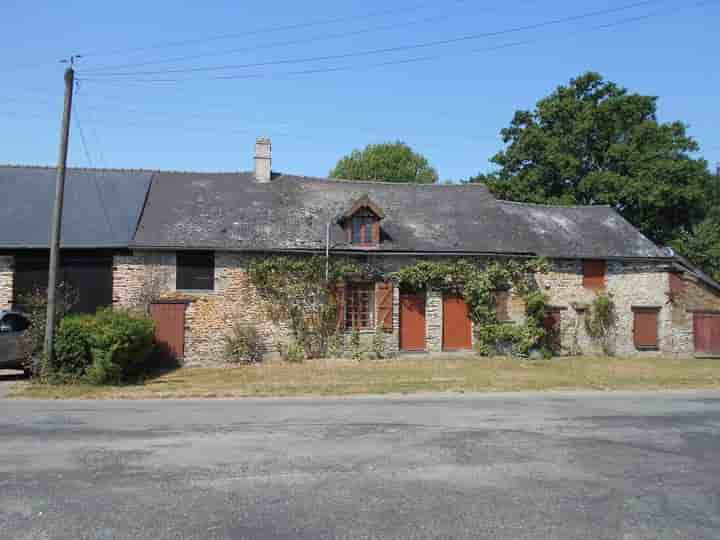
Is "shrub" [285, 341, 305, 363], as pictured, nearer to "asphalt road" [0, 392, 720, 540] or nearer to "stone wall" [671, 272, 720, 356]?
"asphalt road" [0, 392, 720, 540]

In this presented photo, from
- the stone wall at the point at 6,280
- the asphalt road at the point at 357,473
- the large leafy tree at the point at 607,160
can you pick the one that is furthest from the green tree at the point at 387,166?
the asphalt road at the point at 357,473

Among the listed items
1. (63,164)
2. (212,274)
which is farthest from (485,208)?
(63,164)

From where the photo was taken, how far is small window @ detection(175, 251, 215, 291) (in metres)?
19.3

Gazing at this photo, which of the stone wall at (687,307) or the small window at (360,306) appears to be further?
the stone wall at (687,307)

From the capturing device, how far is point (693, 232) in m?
34.9

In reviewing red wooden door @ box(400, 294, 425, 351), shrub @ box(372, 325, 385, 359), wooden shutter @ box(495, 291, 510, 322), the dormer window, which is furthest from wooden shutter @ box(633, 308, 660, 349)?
the dormer window

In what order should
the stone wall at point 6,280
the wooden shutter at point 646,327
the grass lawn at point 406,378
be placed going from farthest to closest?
the wooden shutter at point 646,327 < the stone wall at point 6,280 < the grass lawn at point 406,378

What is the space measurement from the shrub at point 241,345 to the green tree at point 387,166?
1176 inches

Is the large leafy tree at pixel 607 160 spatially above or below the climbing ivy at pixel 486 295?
above

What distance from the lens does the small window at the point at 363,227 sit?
20.8 meters

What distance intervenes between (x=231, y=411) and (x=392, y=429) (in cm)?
313

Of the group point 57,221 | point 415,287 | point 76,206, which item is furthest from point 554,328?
point 76,206

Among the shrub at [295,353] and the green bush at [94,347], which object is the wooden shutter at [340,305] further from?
the green bush at [94,347]

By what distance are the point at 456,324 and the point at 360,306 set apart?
3.49 meters
